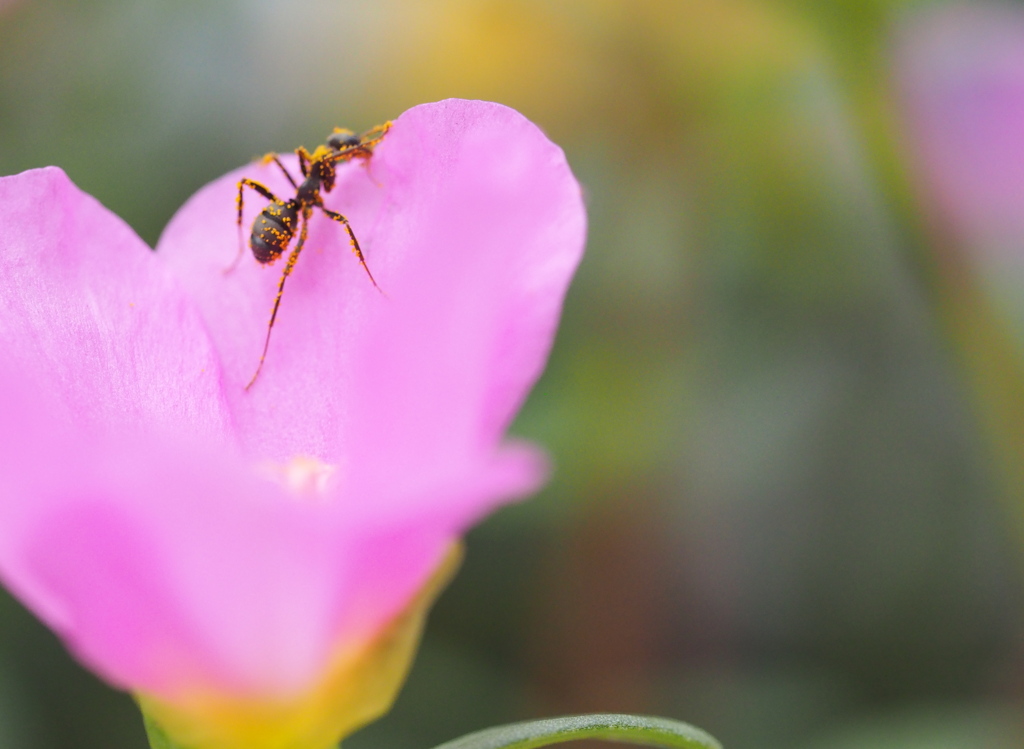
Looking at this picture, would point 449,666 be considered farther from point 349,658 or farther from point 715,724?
point 349,658

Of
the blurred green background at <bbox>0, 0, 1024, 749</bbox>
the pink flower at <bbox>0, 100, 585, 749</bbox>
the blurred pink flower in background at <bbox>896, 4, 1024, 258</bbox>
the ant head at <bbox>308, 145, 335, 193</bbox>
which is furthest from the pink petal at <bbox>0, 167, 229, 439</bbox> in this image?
the blurred pink flower in background at <bbox>896, 4, 1024, 258</bbox>

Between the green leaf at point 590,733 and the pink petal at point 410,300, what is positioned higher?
the pink petal at point 410,300

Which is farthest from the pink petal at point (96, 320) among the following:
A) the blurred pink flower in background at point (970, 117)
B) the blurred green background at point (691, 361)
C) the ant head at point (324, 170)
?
the blurred pink flower in background at point (970, 117)

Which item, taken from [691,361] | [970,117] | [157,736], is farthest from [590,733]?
[970,117]

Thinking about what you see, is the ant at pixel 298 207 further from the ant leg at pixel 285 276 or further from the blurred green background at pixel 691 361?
the blurred green background at pixel 691 361

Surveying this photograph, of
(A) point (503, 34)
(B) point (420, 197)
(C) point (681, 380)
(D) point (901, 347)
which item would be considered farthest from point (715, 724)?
(A) point (503, 34)

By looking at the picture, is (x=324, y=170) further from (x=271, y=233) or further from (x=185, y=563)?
(x=185, y=563)

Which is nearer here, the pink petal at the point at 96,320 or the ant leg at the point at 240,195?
the pink petal at the point at 96,320
